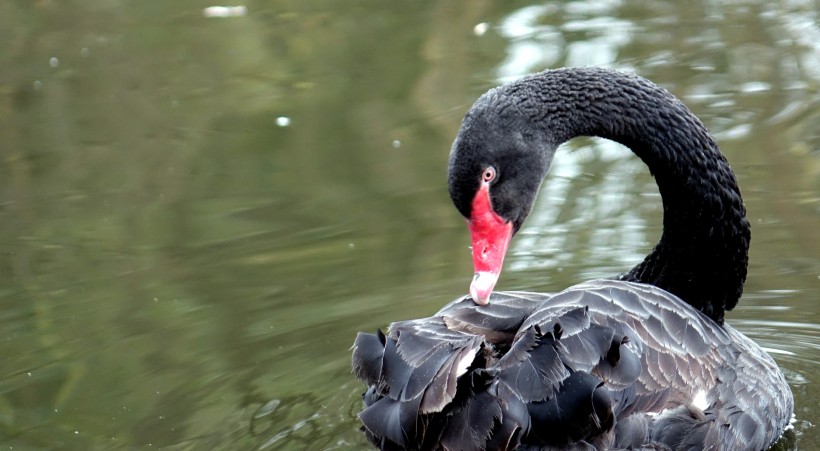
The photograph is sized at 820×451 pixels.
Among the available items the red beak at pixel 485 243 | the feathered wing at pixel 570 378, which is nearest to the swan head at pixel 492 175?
the red beak at pixel 485 243

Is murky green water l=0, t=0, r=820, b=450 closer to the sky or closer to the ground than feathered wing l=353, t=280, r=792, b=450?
closer to the ground

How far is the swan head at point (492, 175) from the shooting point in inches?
163

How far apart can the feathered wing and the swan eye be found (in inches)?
17.6

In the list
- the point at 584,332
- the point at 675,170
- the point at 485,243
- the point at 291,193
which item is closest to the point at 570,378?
the point at 584,332

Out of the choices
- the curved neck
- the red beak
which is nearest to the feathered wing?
the red beak

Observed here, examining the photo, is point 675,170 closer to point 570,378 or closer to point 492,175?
point 492,175

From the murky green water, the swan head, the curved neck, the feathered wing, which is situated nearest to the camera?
the feathered wing

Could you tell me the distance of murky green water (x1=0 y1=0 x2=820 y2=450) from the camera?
503 cm

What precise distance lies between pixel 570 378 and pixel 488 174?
2.73 feet

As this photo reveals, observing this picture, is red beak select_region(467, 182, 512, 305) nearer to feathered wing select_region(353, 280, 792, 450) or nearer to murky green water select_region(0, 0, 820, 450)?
feathered wing select_region(353, 280, 792, 450)

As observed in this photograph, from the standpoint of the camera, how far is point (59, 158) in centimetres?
745

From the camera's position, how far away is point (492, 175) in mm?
4203

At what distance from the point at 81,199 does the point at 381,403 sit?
3.56 meters

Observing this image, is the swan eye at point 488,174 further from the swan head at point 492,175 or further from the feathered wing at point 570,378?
the feathered wing at point 570,378
